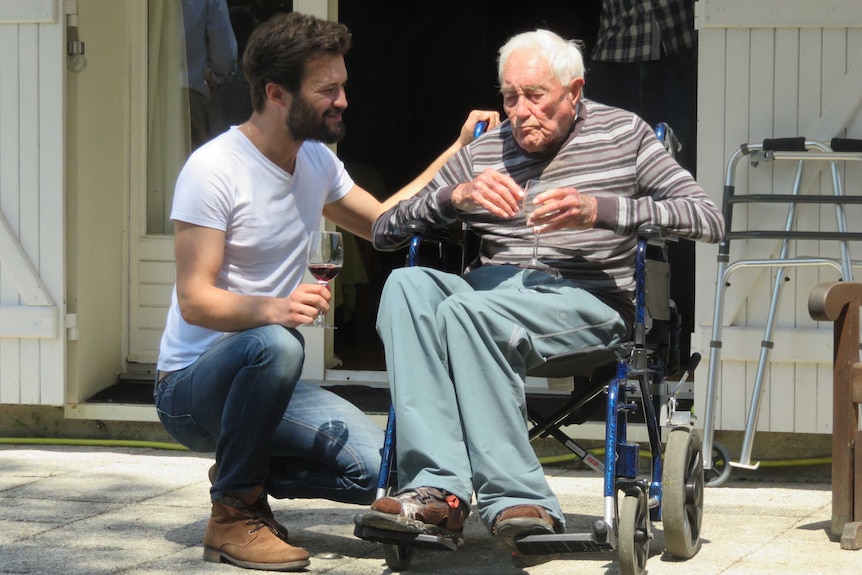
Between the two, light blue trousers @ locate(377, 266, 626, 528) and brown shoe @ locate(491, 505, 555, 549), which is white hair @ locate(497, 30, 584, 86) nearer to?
light blue trousers @ locate(377, 266, 626, 528)

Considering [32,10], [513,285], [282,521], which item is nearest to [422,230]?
[513,285]

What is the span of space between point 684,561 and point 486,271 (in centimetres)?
94

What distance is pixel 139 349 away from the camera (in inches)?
216

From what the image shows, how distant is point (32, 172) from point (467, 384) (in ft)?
8.63

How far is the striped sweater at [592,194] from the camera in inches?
133

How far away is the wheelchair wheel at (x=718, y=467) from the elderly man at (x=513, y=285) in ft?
4.06

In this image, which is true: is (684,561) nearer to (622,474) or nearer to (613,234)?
(622,474)

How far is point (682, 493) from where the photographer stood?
3.26 m

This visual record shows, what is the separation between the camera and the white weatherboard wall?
439 centimetres

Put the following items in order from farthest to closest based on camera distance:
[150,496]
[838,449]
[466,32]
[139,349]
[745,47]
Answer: [466,32] < [139,349] < [745,47] < [150,496] < [838,449]

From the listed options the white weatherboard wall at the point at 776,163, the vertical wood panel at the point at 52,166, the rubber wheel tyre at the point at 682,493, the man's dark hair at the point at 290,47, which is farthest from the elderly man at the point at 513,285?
the vertical wood panel at the point at 52,166

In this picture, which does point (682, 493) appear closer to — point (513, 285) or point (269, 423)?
point (513, 285)

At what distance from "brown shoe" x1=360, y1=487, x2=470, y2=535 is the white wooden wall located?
2.49 meters

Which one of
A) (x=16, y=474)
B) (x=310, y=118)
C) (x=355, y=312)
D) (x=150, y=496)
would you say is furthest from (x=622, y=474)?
(x=355, y=312)
